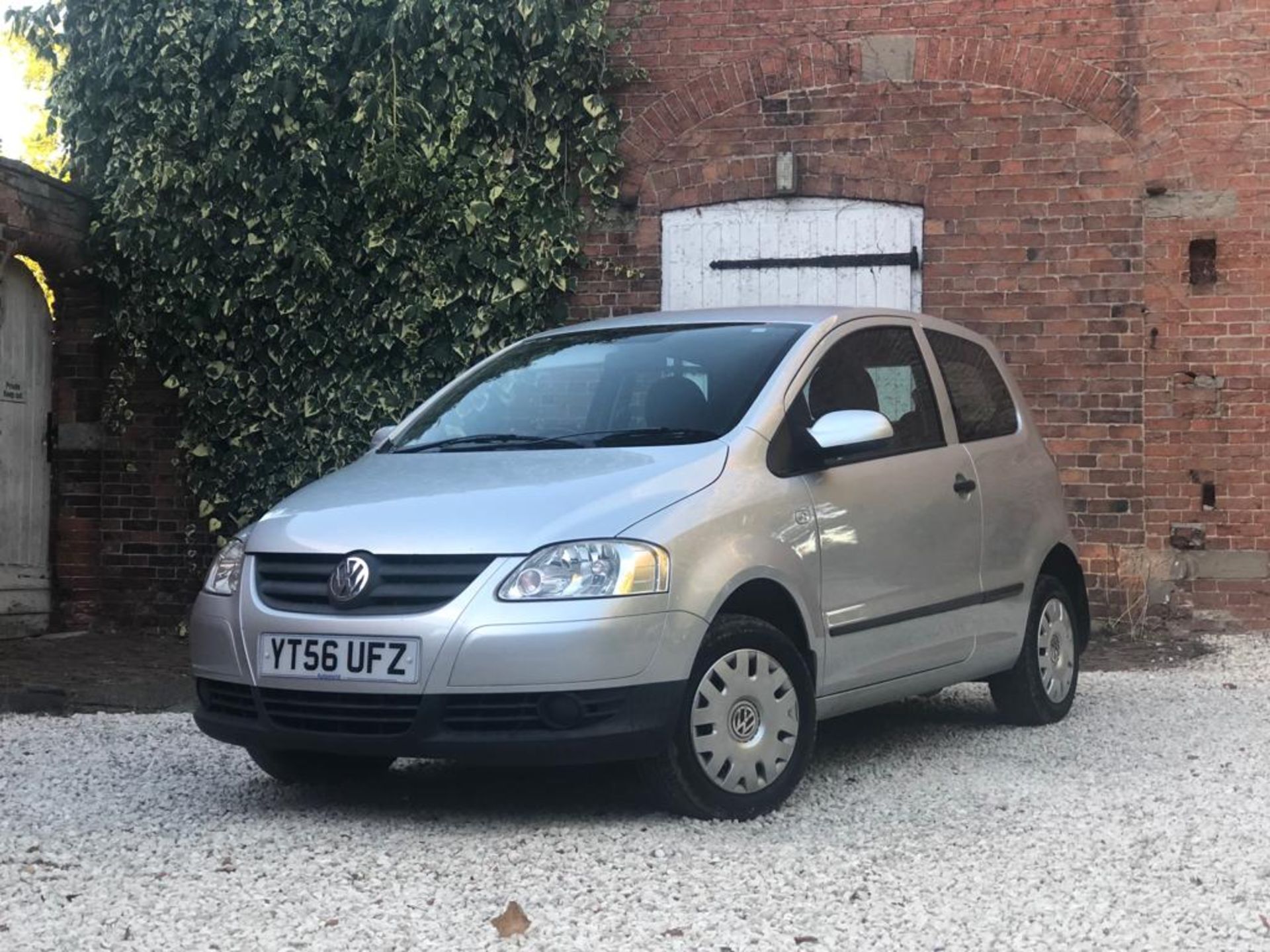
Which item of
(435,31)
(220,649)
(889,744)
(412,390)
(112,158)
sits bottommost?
(889,744)

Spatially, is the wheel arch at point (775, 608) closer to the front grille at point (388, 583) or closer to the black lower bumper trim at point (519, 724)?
the black lower bumper trim at point (519, 724)

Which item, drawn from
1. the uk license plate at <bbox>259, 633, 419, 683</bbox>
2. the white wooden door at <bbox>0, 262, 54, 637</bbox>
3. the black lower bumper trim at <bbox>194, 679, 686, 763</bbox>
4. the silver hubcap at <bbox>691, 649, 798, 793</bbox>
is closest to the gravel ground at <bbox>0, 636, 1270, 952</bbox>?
the silver hubcap at <bbox>691, 649, 798, 793</bbox>

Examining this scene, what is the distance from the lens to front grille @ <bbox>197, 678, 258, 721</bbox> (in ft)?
17.3

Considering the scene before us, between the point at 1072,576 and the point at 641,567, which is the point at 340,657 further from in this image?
the point at 1072,576

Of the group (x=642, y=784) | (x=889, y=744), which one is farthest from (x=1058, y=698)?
(x=642, y=784)

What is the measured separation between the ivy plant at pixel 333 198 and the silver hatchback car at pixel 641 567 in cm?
439

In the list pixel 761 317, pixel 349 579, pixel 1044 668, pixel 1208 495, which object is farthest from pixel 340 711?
pixel 1208 495

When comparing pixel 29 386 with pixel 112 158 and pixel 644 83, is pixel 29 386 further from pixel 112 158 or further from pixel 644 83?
pixel 644 83

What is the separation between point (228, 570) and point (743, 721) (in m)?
1.78

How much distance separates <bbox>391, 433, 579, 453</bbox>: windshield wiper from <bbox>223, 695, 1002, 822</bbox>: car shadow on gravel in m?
1.19

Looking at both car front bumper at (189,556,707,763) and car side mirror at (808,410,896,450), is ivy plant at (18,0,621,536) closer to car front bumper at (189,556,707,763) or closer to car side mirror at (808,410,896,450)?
car side mirror at (808,410,896,450)

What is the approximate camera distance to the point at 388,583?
5.03 m

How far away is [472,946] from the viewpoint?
3900 mm

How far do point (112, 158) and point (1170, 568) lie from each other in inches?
295
